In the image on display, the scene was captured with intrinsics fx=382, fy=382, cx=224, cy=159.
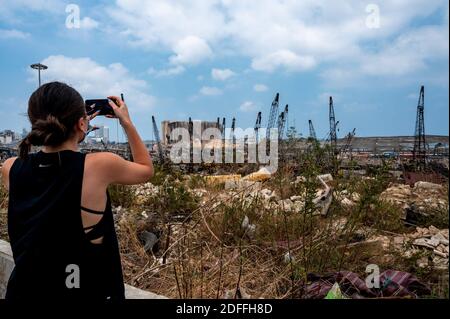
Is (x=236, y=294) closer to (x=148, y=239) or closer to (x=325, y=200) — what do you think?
(x=148, y=239)

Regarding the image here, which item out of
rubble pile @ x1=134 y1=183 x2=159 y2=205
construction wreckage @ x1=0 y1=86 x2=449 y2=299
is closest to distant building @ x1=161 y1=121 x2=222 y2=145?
rubble pile @ x1=134 y1=183 x2=159 y2=205

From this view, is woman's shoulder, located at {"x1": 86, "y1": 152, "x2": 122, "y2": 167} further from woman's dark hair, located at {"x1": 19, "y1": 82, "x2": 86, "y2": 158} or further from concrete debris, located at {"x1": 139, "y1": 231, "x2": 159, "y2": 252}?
concrete debris, located at {"x1": 139, "y1": 231, "x2": 159, "y2": 252}

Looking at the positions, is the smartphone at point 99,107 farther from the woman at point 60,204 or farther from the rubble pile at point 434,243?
the rubble pile at point 434,243

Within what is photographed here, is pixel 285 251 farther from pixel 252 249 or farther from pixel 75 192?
pixel 75 192

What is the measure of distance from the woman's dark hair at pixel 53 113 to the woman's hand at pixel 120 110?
219 mm

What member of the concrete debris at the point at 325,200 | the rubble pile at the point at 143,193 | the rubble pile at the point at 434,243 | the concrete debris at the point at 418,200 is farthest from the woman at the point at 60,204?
the rubble pile at the point at 143,193

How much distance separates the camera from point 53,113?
5.05ft

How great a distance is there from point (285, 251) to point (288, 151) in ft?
7.85

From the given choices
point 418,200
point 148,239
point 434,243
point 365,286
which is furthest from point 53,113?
point 418,200

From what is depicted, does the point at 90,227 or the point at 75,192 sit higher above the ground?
the point at 75,192
